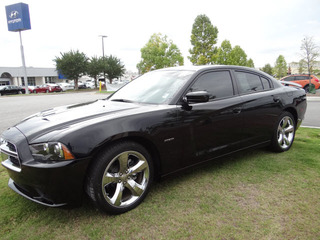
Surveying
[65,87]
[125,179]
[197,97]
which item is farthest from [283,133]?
[65,87]

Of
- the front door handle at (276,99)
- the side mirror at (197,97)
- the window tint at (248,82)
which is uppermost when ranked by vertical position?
the window tint at (248,82)

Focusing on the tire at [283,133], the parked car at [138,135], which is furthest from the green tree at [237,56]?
the parked car at [138,135]

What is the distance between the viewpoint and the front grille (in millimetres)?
2305

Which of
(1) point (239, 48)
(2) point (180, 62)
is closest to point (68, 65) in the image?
(2) point (180, 62)

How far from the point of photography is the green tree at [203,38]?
143 ft

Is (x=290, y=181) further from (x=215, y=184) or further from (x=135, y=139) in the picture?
(x=135, y=139)

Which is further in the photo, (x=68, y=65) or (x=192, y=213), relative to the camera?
(x=68, y=65)

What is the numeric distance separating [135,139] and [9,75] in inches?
2443

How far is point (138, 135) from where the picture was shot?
8.30 feet

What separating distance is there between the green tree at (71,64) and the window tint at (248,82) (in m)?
38.9

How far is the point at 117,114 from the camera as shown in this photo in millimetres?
2609

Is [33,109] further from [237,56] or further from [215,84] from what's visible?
[237,56]

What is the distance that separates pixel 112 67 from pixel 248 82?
41.1 metres

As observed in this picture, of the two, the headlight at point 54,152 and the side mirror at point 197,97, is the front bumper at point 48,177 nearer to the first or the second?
the headlight at point 54,152
